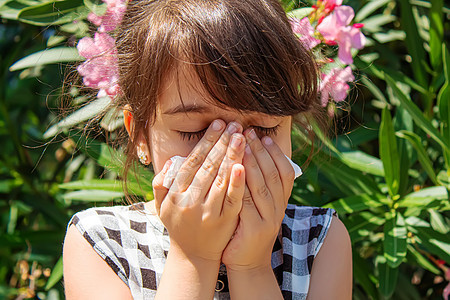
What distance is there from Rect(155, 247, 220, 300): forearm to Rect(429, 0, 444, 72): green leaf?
1144 mm

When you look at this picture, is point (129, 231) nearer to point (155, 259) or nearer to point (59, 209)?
point (155, 259)

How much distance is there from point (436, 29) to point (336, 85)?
534 mm

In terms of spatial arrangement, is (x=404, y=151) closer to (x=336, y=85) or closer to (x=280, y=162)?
(x=336, y=85)

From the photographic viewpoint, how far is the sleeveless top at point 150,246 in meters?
1.02

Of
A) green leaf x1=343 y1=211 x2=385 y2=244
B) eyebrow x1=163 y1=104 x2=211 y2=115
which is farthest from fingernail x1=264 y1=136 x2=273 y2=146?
green leaf x1=343 y1=211 x2=385 y2=244

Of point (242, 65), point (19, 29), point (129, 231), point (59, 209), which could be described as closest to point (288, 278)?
point (129, 231)

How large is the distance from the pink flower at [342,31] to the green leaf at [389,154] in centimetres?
21

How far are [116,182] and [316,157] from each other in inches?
22.1

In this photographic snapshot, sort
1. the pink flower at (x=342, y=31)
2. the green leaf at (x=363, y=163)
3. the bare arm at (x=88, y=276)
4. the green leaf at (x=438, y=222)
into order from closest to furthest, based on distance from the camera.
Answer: the bare arm at (x=88, y=276) → the pink flower at (x=342, y=31) → the green leaf at (x=363, y=163) → the green leaf at (x=438, y=222)

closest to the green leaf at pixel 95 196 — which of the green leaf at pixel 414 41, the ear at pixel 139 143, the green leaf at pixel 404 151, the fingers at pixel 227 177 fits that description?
the ear at pixel 139 143

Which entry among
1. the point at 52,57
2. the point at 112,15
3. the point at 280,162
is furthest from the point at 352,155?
the point at 52,57

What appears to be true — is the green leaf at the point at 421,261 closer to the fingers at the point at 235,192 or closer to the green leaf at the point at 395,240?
the green leaf at the point at 395,240

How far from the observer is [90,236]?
103 cm

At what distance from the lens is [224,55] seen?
0.83m
